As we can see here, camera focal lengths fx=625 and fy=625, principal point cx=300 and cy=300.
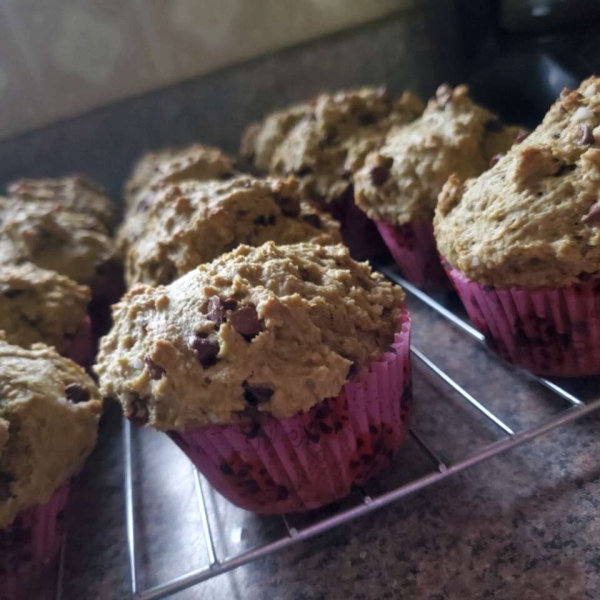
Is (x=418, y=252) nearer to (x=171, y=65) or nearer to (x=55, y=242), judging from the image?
(x=55, y=242)

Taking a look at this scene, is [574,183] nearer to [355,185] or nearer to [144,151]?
[355,185]

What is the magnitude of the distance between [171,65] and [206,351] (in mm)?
1640

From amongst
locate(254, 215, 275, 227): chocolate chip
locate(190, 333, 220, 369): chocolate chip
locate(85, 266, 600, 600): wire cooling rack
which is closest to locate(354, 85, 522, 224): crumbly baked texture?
locate(254, 215, 275, 227): chocolate chip

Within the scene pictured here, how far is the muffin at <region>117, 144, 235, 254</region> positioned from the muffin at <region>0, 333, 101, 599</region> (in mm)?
613

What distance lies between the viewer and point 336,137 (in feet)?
6.05

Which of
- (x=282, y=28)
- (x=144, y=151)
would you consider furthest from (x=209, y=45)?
(x=144, y=151)

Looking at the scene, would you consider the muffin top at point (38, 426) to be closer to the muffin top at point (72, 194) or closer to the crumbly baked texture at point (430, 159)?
the crumbly baked texture at point (430, 159)

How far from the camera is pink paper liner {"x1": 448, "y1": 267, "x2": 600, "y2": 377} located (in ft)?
3.47

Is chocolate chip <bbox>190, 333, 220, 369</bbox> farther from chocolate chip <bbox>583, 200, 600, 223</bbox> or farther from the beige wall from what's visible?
the beige wall

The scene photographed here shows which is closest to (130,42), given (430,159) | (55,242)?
(55,242)

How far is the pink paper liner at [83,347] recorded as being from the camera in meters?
1.51

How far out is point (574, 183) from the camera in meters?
1.05

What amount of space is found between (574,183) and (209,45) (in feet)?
5.33

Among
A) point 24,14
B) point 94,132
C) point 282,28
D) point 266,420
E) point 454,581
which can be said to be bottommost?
point 454,581
